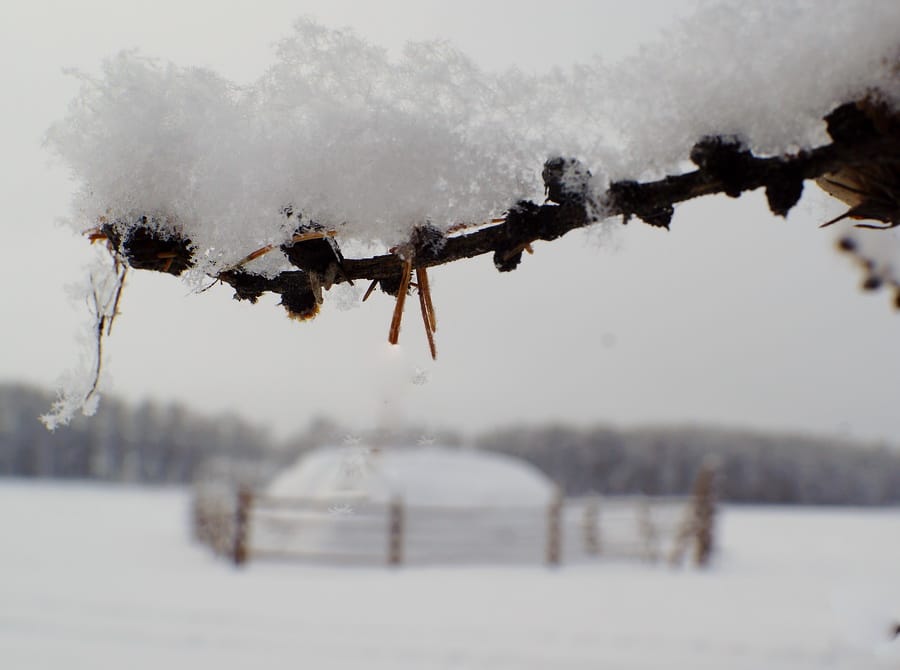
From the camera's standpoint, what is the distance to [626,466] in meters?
60.6

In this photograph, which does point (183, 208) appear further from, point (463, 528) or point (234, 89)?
point (463, 528)

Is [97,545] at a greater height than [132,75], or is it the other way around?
[132,75]

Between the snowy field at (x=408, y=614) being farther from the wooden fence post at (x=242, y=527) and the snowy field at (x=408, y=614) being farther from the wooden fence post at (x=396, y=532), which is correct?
the wooden fence post at (x=396, y=532)

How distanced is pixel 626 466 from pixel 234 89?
6287 cm

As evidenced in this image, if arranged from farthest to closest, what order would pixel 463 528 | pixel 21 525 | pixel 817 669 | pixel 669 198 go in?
pixel 21 525 → pixel 463 528 → pixel 817 669 → pixel 669 198

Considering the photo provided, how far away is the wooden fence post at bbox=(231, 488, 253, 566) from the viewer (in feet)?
37.4

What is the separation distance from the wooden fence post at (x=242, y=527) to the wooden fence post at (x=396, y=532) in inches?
91.0

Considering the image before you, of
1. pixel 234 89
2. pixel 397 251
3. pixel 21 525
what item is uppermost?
pixel 234 89

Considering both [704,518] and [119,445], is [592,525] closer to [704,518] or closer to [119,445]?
[704,518]

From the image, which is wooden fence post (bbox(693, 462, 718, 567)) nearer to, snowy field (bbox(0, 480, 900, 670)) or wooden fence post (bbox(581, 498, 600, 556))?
snowy field (bbox(0, 480, 900, 670))

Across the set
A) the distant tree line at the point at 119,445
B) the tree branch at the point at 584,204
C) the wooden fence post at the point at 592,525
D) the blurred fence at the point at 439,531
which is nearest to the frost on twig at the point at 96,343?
the tree branch at the point at 584,204

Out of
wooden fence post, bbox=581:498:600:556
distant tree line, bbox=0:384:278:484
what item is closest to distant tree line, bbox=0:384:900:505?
distant tree line, bbox=0:384:278:484

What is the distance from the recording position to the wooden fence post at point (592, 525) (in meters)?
14.6

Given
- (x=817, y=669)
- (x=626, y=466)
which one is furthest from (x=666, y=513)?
(x=626, y=466)
